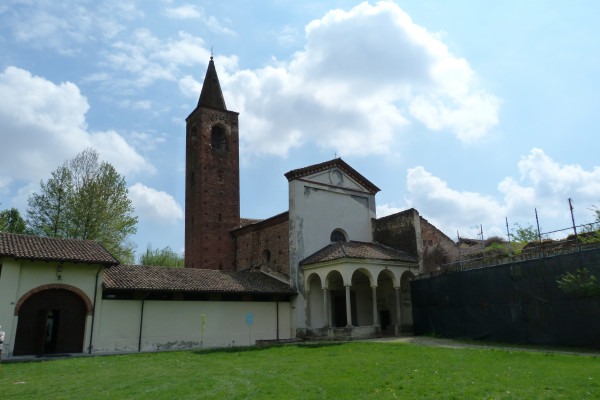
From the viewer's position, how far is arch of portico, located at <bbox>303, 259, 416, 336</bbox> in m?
22.8

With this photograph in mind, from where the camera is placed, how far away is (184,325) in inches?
823

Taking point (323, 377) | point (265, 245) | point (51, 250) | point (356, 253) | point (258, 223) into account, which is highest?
point (258, 223)

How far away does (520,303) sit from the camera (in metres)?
17.8

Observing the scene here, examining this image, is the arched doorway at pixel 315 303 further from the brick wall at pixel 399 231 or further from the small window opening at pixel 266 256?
the brick wall at pixel 399 231

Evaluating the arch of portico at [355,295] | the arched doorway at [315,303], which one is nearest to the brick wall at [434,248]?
the arch of portico at [355,295]

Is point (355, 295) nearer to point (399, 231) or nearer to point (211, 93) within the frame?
point (399, 231)

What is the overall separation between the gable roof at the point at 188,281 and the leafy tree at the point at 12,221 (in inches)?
659

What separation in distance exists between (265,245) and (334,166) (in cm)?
657

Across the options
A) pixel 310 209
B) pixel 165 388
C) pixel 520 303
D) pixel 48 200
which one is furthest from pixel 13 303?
pixel 520 303

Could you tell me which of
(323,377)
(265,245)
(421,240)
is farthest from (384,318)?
(323,377)

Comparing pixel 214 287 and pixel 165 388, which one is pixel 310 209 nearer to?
pixel 214 287

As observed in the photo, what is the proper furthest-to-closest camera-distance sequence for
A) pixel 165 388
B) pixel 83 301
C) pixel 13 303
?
pixel 83 301, pixel 13 303, pixel 165 388

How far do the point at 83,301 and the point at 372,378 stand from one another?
14.0 metres

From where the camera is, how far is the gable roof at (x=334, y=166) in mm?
25688
